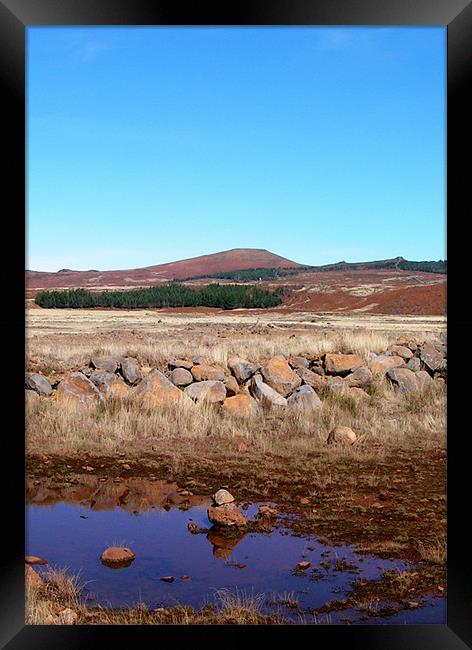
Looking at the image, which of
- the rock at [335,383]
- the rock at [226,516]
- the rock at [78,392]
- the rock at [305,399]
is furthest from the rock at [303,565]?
Answer: the rock at [335,383]

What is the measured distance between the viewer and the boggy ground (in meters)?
3.90

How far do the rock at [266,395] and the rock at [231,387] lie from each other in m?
0.19

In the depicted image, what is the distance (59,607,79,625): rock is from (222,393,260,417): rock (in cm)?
405

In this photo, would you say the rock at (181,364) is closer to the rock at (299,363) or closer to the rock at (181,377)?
the rock at (181,377)

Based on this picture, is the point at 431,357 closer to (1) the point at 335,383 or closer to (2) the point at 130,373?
(1) the point at 335,383

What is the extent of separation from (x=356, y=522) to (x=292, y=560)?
2.55 feet

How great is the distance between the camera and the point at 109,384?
761 cm

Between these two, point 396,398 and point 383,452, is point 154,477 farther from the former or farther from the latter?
point 396,398

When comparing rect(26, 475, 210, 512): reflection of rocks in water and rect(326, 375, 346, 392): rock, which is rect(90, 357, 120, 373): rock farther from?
rect(26, 475, 210, 512): reflection of rocks in water

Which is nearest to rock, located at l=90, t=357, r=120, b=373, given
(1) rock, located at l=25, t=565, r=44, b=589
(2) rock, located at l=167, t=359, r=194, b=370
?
(2) rock, located at l=167, t=359, r=194, b=370

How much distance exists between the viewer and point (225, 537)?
13.4 feet

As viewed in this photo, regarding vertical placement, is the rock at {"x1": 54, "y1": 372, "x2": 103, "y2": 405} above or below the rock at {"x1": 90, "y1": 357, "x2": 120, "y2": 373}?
below
